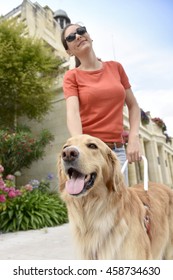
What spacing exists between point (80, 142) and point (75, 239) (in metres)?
0.55

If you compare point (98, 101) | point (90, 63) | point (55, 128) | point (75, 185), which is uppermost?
point (55, 128)

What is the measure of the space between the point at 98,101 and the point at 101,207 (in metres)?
0.64

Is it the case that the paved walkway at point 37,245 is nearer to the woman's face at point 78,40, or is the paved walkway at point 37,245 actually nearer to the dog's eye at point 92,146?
the dog's eye at point 92,146

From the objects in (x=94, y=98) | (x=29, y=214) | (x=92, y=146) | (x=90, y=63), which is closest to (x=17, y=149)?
(x=29, y=214)

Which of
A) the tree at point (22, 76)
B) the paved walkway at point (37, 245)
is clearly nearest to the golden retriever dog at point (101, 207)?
the paved walkway at point (37, 245)

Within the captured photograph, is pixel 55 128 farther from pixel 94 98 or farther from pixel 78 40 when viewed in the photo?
pixel 94 98

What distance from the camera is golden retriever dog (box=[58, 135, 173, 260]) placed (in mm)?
1292

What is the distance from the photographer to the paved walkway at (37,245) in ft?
9.11

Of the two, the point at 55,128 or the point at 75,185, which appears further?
the point at 55,128

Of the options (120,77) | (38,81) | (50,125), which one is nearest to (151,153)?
(50,125)

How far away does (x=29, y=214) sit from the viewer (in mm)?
4969

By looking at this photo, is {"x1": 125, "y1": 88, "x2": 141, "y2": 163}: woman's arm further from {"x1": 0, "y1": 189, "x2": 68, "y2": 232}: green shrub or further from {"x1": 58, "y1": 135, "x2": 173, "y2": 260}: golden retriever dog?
{"x1": 0, "y1": 189, "x2": 68, "y2": 232}: green shrub
